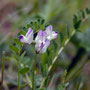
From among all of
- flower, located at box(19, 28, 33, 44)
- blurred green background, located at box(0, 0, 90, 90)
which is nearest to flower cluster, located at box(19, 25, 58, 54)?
flower, located at box(19, 28, 33, 44)

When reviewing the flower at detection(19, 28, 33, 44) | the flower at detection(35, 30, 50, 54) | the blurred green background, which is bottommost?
the blurred green background

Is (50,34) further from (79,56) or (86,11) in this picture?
(79,56)

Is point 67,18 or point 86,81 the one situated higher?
point 67,18

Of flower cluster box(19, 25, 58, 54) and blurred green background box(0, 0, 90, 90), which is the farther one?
blurred green background box(0, 0, 90, 90)

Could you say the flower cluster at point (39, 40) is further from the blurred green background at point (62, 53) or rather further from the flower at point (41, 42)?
the blurred green background at point (62, 53)

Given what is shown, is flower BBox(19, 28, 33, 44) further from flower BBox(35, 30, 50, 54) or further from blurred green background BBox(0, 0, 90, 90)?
blurred green background BBox(0, 0, 90, 90)

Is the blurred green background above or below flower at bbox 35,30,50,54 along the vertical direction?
below

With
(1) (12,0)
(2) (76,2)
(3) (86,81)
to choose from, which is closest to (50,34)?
(3) (86,81)

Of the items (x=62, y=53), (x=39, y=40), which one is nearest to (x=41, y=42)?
(x=39, y=40)

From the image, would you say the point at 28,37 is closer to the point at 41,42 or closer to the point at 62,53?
the point at 41,42
